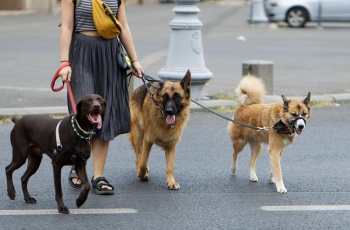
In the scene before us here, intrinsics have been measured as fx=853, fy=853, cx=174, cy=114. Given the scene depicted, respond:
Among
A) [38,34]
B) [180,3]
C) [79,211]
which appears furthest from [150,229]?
[38,34]

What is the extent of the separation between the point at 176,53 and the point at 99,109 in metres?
6.55

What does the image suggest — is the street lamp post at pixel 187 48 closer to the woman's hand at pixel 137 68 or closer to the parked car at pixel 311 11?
the woman's hand at pixel 137 68

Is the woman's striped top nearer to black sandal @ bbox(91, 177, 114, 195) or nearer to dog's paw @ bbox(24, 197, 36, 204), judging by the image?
black sandal @ bbox(91, 177, 114, 195)

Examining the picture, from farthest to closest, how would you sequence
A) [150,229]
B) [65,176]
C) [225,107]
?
[225,107], [65,176], [150,229]

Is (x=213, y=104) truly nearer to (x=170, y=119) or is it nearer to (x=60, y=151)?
(x=170, y=119)

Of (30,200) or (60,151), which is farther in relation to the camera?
(30,200)

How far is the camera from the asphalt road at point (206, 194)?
6418mm

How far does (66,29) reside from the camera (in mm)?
7066

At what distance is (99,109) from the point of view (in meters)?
6.26

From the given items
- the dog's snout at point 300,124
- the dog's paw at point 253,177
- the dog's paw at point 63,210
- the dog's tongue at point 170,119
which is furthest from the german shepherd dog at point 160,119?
the dog's paw at point 63,210

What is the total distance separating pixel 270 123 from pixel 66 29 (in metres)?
2.00

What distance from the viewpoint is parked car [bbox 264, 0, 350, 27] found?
29.7 m

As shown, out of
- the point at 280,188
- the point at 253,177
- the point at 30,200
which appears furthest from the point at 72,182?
the point at 280,188

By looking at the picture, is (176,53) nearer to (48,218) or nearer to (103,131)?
(103,131)
